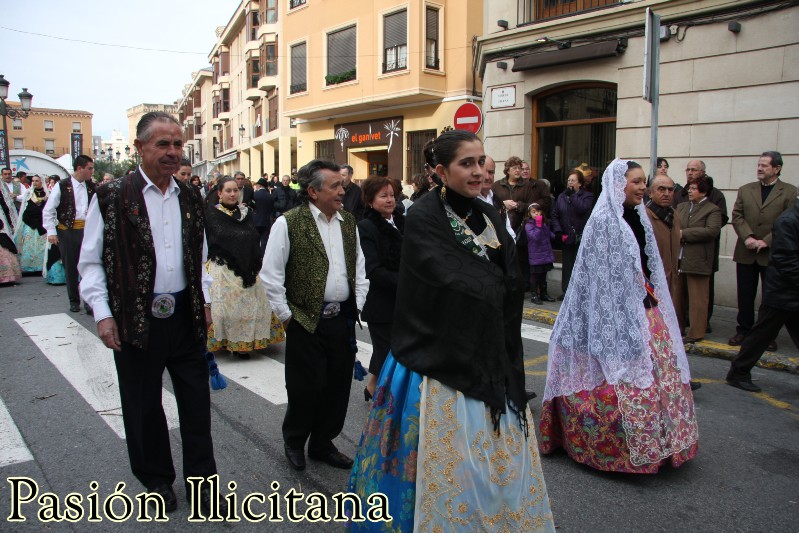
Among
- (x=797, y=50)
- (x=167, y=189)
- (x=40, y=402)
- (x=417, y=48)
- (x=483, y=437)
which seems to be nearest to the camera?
(x=483, y=437)

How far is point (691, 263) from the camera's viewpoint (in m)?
7.41

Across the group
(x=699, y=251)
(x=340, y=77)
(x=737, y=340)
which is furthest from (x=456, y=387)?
(x=340, y=77)

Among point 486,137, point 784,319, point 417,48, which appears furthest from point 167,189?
point 417,48

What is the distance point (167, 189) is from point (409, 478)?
6.55 ft

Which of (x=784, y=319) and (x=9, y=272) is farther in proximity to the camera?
(x=9, y=272)

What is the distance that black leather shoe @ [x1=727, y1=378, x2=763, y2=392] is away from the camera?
5.84m

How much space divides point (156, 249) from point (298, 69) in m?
24.4

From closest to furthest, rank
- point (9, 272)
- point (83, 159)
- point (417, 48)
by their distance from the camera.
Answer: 1. point (83, 159)
2. point (9, 272)
3. point (417, 48)

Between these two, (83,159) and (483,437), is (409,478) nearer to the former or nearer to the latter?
(483,437)

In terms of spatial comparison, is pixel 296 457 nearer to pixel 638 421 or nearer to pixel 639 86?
pixel 638 421

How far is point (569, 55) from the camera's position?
11.9 m

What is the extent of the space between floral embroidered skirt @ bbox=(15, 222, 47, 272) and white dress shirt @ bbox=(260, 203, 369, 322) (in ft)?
36.3

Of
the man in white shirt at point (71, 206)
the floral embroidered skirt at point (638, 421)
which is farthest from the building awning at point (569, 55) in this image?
the floral embroidered skirt at point (638, 421)

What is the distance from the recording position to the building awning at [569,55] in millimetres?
11266
